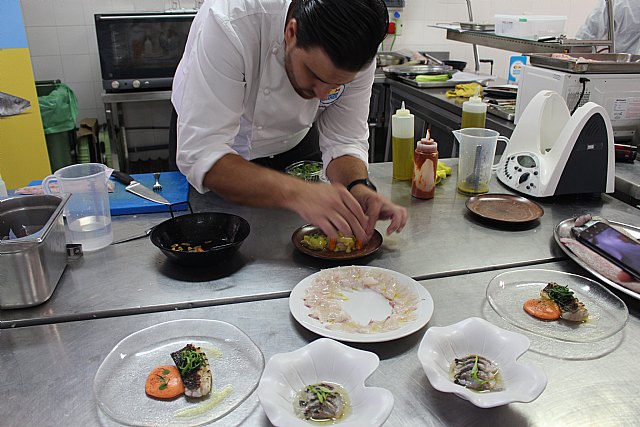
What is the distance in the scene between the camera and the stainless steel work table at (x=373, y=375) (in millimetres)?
812

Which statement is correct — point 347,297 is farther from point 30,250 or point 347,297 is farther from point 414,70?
point 414,70

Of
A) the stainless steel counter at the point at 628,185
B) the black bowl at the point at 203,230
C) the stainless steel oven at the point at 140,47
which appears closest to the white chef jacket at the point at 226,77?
the black bowl at the point at 203,230

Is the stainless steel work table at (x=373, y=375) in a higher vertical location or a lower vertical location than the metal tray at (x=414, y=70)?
lower

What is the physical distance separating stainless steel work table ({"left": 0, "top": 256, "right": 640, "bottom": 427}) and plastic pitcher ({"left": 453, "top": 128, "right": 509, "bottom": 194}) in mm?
698

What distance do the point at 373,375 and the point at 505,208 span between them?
0.94 m

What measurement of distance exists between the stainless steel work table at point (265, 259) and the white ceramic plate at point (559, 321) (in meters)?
0.10

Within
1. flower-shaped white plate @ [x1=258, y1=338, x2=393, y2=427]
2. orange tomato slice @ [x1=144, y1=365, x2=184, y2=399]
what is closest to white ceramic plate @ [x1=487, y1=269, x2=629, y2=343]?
flower-shaped white plate @ [x1=258, y1=338, x2=393, y2=427]

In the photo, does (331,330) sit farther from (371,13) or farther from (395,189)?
(395,189)

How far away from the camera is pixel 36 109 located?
10.7 ft

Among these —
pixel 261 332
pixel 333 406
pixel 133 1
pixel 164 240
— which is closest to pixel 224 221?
pixel 164 240

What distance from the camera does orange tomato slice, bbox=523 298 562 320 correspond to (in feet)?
3.51

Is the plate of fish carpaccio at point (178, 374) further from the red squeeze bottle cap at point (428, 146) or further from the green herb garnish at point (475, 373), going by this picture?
the red squeeze bottle cap at point (428, 146)

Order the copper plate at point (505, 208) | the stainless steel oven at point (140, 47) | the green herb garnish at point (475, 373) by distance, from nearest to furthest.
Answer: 1. the green herb garnish at point (475, 373)
2. the copper plate at point (505, 208)
3. the stainless steel oven at point (140, 47)

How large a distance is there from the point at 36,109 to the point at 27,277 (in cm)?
263
